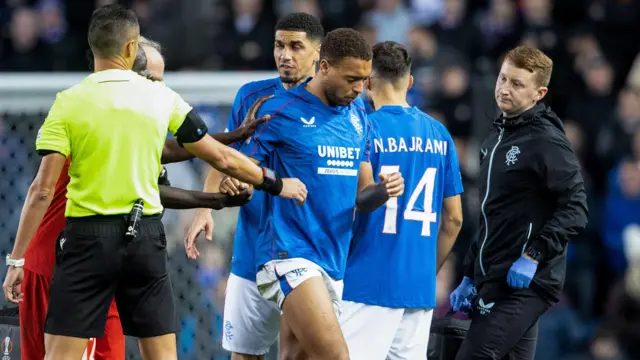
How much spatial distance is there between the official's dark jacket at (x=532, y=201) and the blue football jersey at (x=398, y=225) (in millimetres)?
333

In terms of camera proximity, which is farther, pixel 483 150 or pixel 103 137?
pixel 483 150

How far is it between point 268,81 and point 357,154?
1057mm

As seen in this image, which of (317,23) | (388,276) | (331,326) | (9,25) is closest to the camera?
(331,326)

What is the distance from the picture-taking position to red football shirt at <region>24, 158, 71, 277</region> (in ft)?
20.4


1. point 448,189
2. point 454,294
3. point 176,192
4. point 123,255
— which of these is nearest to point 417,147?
point 448,189

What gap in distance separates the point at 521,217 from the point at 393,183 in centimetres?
82

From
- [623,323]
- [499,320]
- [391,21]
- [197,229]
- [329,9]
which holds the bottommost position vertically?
[623,323]

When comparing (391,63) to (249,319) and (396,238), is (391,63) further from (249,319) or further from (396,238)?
(249,319)

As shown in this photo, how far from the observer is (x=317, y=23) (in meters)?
Answer: 7.55

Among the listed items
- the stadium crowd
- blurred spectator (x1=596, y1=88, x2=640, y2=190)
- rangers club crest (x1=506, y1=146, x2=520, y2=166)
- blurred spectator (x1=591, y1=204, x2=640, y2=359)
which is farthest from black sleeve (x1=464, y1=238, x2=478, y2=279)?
blurred spectator (x1=596, y1=88, x2=640, y2=190)

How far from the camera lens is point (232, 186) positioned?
630cm

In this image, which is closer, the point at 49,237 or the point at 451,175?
the point at 49,237

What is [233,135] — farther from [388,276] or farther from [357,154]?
[388,276]

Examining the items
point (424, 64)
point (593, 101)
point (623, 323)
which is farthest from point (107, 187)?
point (593, 101)
